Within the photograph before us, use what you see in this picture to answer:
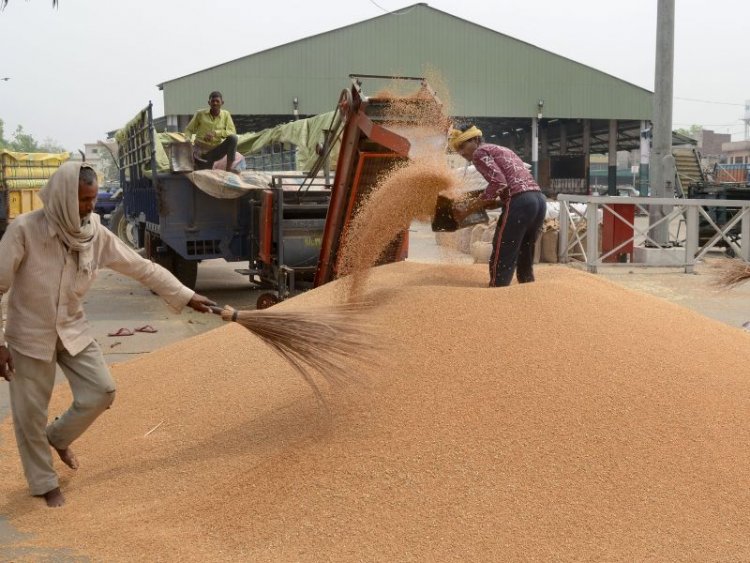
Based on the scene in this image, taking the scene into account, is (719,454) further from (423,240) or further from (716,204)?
(423,240)

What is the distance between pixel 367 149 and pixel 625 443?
3.90 metres

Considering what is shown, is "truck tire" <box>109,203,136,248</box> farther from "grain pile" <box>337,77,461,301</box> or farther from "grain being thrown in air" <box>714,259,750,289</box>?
"grain being thrown in air" <box>714,259,750,289</box>

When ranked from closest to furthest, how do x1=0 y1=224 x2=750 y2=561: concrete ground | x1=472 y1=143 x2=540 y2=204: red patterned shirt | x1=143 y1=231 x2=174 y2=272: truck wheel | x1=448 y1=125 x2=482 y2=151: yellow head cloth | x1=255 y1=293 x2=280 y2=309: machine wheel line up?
x1=472 y1=143 x2=540 y2=204: red patterned shirt
x1=448 y1=125 x2=482 y2=151: yellow head cloth
x1=0 y1=224 x2=750 y2=561: concrete ground
x1=255 y1=293 x2=280 y2=309: machine wheel
x1=143 y1=231 x2=174 y2=272: truck wheel

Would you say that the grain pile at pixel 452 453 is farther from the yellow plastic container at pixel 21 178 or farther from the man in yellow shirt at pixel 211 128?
the yellow plastic container at pixel 21 178

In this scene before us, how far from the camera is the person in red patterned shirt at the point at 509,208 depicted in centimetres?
561

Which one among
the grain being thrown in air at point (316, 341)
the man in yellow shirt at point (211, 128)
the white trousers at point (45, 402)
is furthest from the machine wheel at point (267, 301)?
the white trousers at point (45, 402)

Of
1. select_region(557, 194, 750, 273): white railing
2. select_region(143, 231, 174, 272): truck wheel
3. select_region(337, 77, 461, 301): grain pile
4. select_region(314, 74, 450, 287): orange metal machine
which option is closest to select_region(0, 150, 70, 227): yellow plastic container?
select_region(143, 231, 174, 272): truck wheel

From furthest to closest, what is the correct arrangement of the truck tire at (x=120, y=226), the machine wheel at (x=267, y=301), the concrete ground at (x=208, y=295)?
1. the truck tire at (x=120, y=226)
2. the machine wheel at (x=267, y=301)
3. the concrete ground at (x=208, y=295)

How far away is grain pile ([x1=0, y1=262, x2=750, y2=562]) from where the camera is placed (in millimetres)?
3016

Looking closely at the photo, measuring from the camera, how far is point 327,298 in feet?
18.0

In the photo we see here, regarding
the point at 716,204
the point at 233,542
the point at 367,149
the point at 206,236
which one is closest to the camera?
the point at 233,542

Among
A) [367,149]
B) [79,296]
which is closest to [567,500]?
[79,296]

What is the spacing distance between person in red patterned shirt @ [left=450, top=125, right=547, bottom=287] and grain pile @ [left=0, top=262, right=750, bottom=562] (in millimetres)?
1018

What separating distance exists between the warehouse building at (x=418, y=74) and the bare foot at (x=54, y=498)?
22.7 m
